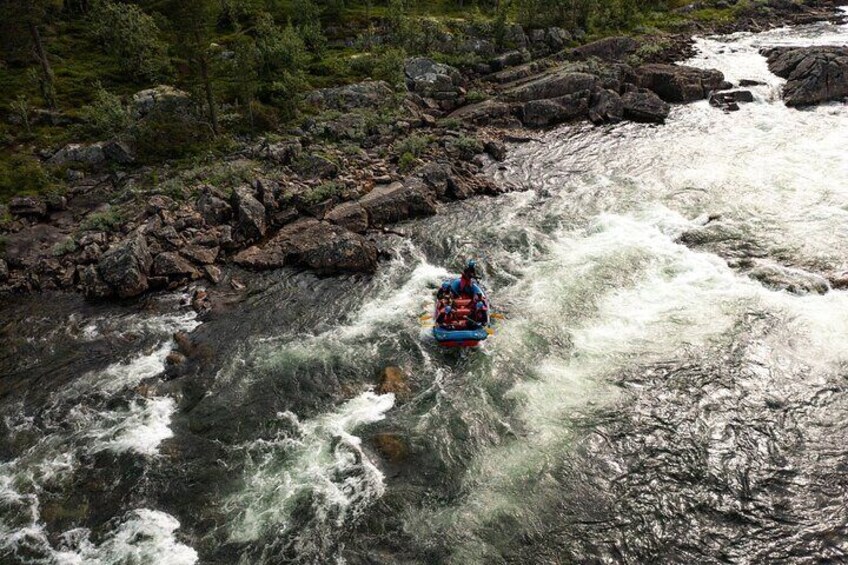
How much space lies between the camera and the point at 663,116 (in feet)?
155

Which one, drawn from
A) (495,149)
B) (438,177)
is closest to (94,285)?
(438,177)

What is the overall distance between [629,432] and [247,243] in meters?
23.5

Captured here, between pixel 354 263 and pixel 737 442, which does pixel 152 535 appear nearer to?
pixel 354 263

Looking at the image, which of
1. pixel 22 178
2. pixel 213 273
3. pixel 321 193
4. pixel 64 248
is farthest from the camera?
pixel 22 178

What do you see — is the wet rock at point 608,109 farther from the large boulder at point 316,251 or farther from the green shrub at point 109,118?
the green shrub at point 109,118

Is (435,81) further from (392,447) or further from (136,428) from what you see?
(136,428)

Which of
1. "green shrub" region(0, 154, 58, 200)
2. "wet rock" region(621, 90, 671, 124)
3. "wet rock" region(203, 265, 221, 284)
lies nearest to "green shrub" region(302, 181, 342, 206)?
"wet rock" region(203, 265, 221, 284)

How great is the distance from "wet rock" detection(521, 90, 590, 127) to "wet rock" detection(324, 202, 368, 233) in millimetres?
23155

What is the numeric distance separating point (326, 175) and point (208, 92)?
13179 mm

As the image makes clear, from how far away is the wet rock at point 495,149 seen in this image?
4159cm

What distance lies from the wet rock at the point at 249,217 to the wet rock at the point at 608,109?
3253 cm

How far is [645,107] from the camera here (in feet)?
158

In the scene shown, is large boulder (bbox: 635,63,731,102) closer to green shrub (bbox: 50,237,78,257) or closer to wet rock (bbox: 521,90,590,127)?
wet rock (bbox: 521,90,590,127)

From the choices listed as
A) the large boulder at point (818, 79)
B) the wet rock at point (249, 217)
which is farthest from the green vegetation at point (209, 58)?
the large boulder at point (818, 79)
